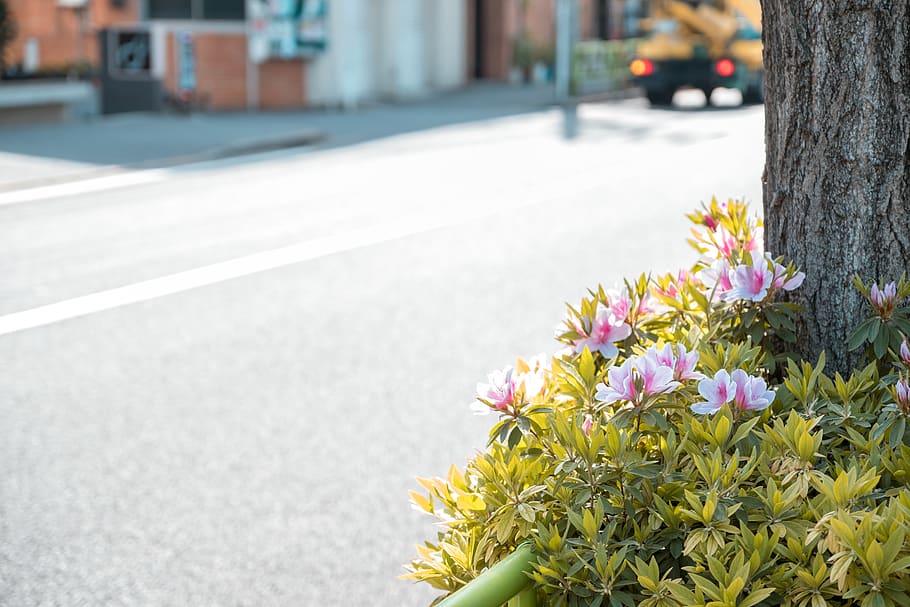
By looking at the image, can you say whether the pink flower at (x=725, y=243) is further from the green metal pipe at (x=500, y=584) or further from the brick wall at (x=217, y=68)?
the brick wall at (x=217, y=68)

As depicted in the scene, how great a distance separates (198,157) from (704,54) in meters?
12.6

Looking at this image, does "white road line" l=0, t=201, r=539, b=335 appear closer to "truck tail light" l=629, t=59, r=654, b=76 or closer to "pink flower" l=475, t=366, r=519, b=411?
"pink flower" l=475, t=366, r=519, b=411

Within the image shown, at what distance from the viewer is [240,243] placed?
10.4 metres

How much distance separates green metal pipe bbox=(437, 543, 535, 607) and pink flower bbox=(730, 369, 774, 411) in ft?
1.66

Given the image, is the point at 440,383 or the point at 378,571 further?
the point at 440,383

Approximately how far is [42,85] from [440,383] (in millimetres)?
17246

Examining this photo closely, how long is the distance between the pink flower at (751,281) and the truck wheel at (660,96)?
2396 cm

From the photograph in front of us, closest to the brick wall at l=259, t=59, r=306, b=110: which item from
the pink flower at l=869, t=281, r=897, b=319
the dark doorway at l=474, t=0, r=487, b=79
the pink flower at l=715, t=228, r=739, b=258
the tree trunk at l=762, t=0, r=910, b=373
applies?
the dark doorway at l=474, t=0, r=487, b=79

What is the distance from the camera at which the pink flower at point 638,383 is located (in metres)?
2.38

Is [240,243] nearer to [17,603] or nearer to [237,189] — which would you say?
[237,189]

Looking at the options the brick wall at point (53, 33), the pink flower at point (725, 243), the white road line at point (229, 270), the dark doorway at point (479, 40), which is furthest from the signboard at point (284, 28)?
the pink flower at point (725, 243)

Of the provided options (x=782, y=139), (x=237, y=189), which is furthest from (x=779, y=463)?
(x=237, y=189)

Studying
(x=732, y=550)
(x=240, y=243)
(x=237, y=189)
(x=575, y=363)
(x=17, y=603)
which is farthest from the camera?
(x=237, y=189)

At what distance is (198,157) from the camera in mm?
17312
